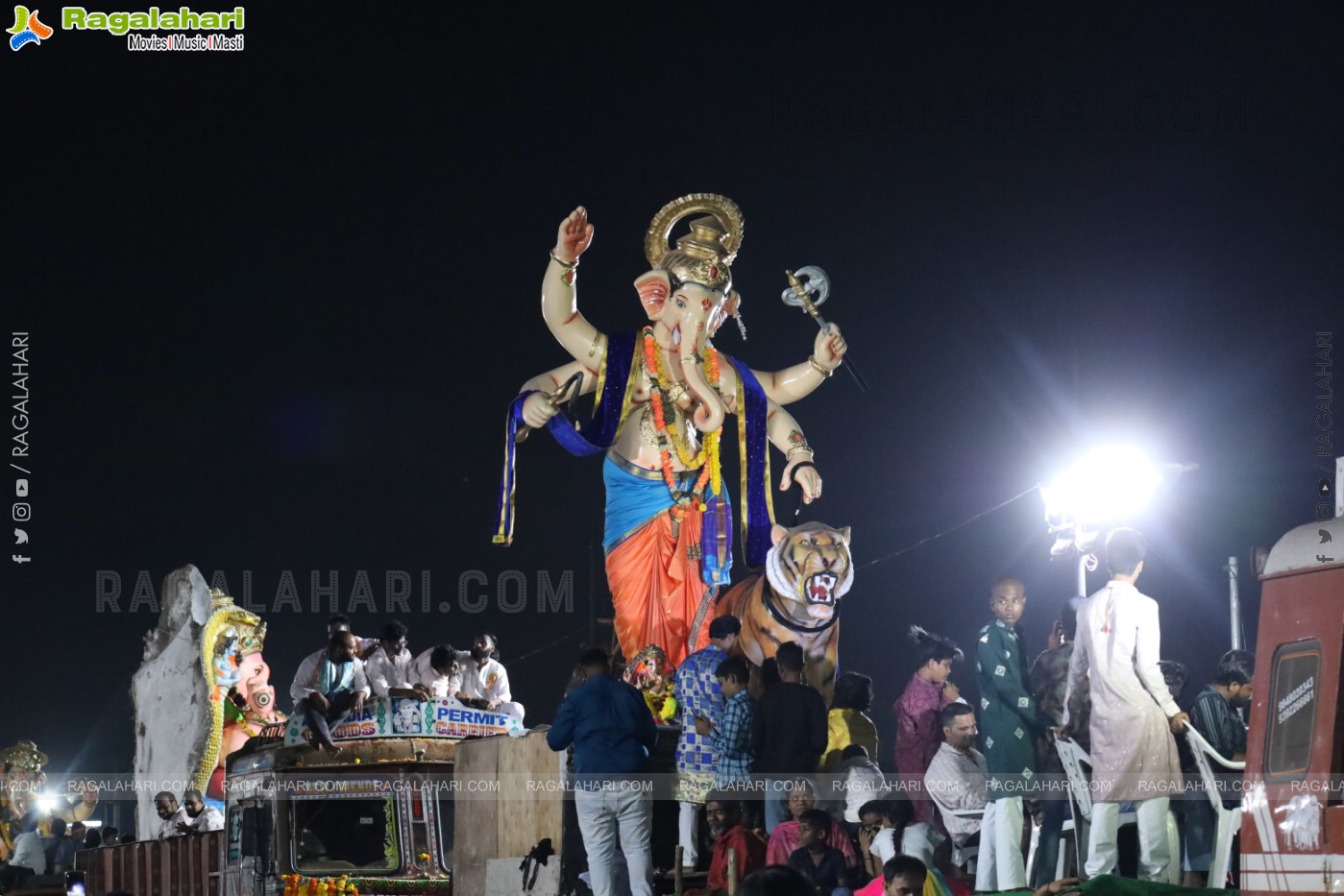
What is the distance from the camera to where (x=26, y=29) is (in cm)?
1678

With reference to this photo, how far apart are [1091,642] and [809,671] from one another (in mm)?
3897

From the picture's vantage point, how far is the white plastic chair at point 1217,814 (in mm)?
8062

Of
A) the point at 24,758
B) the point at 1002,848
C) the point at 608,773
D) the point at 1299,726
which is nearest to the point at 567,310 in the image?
the point at 608,773

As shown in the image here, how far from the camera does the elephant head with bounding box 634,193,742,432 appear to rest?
41.9 feet

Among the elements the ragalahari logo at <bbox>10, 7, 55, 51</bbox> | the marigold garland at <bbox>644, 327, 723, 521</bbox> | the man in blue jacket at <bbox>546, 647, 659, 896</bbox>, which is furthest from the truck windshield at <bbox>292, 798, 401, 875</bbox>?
the ragalahari logo at <bbox>10, 7, 55, 51</bbox>

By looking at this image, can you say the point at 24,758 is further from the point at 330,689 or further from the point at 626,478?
the point at 626,478

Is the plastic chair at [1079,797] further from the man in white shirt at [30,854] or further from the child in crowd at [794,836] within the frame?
the man in white shirt at [30,854]

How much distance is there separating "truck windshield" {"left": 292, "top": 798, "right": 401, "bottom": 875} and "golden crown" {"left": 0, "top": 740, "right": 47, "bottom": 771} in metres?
7.12

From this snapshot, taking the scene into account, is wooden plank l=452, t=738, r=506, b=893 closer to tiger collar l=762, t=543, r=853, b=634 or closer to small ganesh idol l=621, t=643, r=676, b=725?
small ganesh idol l=621, t=643, r=676, b=725

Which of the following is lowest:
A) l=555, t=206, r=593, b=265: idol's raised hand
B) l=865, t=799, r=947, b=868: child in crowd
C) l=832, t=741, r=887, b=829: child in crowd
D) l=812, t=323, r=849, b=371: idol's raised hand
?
l=865, t=799, r=947, b=868: child in crowd

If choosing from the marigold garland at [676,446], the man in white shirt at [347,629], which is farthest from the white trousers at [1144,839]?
the man in white shirt at [347,629]

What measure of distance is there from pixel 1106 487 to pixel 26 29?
11405 mm

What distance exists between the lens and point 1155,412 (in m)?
13.4

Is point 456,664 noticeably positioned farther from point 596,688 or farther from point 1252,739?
point 1252,739
